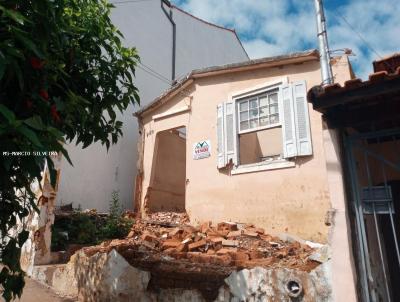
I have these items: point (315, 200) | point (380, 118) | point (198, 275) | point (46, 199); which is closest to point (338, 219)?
point (380, 118)

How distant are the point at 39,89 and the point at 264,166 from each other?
19.0 ft

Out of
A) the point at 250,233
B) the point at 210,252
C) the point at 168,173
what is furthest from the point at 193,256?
the point at 168,173

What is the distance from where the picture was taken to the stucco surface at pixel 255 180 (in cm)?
684

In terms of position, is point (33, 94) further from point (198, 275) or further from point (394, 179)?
point (394, 179)

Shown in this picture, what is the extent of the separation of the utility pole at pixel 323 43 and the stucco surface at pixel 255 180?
3.40 feet

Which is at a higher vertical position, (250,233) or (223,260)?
(250,233)

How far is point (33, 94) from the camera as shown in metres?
2.38

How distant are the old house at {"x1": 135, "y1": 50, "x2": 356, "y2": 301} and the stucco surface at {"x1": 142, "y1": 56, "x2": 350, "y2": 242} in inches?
0.8

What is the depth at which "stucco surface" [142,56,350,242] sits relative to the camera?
6.84 meters

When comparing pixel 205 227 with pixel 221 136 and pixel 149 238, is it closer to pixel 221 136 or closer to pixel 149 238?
pixel 149 238

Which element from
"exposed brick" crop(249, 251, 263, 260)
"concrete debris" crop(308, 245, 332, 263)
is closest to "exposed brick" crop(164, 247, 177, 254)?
"exposed brick" crop(249, 251, 263, 260)

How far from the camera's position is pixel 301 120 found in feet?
23.7

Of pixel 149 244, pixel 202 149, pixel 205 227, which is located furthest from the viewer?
pixel 202 149

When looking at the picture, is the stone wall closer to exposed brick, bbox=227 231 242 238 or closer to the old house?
the old house
